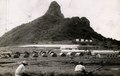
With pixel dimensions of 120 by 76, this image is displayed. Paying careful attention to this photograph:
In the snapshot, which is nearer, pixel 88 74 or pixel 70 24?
pixel 88 74

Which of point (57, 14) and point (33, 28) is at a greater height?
point (57, 14)

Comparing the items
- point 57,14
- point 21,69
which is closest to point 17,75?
point 21,69

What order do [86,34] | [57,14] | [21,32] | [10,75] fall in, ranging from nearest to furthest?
[10,75]
[21,32]
[86,34]
[57,14]

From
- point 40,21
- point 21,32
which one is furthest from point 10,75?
point 40,21

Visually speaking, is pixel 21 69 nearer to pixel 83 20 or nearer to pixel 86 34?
pixel 86 34

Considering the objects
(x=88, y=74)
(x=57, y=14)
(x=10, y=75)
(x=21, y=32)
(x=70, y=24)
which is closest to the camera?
(x=88, y=74)

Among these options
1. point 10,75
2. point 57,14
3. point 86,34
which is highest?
point 57,14
